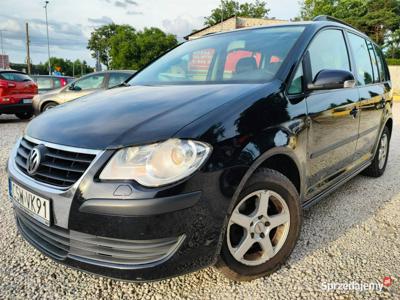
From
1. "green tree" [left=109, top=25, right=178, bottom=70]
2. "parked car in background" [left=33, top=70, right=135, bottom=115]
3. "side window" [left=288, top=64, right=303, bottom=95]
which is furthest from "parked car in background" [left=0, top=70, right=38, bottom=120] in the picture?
"green tree" [left=109, top=25, right=178, bottom=70]

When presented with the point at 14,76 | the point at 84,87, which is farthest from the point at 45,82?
the point at 84,87

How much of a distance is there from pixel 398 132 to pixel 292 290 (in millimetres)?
7066

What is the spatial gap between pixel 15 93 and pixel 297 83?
880 centimetres

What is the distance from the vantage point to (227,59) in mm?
2734

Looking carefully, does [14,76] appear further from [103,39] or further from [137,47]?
[103,39]

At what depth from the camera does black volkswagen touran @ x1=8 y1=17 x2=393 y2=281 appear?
1.55 m

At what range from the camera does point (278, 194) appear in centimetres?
200

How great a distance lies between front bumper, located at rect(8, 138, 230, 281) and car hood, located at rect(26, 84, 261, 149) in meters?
0.16

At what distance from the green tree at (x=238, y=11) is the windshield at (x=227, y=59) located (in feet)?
210

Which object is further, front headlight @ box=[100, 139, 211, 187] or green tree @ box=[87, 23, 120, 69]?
green tree @ box=[87, 23, 120, 69]

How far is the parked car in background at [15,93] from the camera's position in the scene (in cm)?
885

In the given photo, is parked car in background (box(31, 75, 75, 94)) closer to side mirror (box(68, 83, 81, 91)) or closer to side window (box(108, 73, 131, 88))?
side mirror (box(68, 83, 81, 91))

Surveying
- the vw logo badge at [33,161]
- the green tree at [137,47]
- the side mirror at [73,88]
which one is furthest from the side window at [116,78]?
the green tree at [137,47]

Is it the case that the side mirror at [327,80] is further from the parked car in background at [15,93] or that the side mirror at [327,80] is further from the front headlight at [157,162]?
the parked car in background at [15,93]
